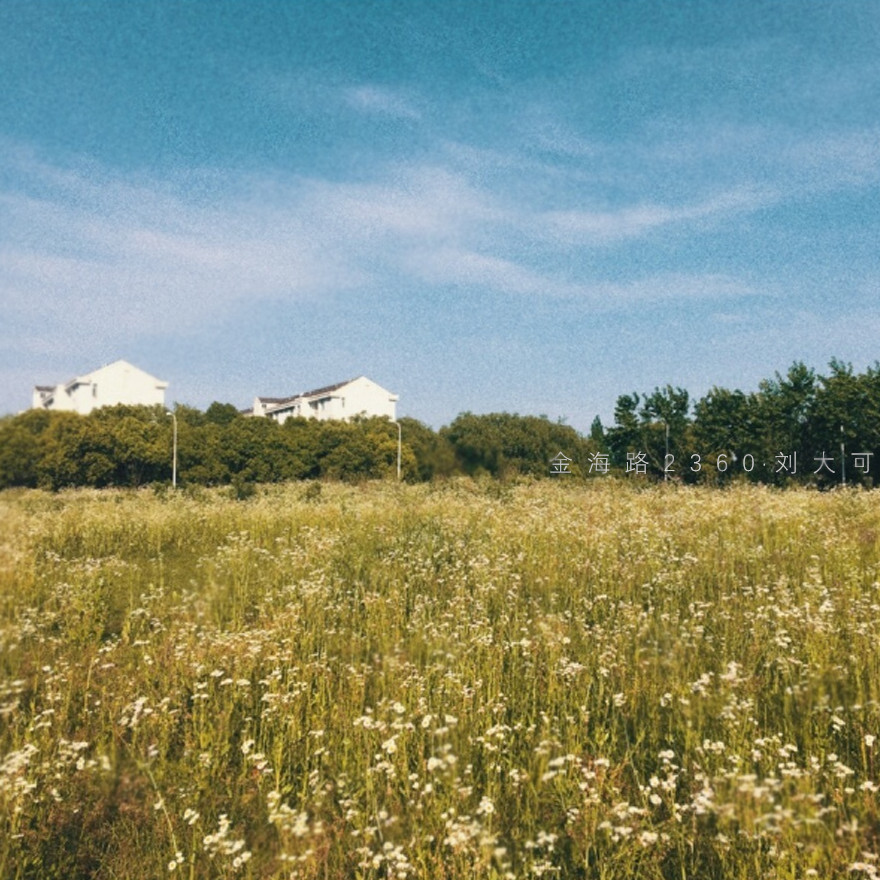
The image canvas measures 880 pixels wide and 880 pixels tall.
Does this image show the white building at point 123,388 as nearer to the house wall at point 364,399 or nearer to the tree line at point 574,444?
the tree line at point 574,444

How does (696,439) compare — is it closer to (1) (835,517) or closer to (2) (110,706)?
(1) (835,517)

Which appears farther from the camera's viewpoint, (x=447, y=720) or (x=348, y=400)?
(x=348, y=400)

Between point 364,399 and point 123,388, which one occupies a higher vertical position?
point 364,399

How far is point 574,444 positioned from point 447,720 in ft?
137

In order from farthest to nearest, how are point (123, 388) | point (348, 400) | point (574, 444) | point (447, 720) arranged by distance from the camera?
1. point (348, 400)
2. point (123, 388)
3. point (574, 444)
4. point (447, 720)

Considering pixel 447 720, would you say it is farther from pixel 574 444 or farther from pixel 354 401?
pixel 354 401

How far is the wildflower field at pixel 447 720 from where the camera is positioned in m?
2.99

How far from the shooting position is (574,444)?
4425cm

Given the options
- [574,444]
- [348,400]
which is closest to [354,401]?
[348,400]

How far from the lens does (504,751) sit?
3717 mm

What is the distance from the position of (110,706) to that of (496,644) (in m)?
3.00

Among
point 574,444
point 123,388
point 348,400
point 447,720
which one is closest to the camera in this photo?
point 447,720

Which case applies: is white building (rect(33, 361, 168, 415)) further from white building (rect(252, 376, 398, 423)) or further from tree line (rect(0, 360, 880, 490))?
white building (rect(252, 376, 398, 423))

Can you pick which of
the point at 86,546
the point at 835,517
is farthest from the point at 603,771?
the point at 835,517
